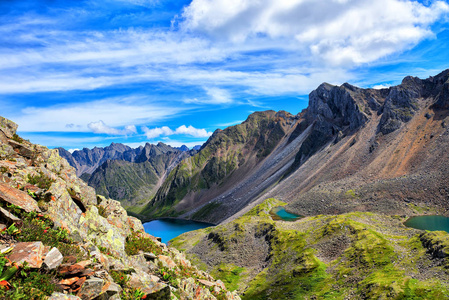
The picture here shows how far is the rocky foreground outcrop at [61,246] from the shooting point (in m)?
11.0

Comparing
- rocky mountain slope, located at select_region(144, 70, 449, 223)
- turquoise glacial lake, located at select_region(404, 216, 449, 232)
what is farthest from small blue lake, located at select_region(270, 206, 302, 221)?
turquoise glacial lake, located at select_region(404, 216, 449, 232)

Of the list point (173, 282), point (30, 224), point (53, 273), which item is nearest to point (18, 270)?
point (53, 273)

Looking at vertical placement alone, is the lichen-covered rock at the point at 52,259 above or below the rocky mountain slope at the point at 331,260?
above

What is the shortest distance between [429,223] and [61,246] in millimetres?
97676

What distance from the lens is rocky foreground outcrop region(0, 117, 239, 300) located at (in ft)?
36.1

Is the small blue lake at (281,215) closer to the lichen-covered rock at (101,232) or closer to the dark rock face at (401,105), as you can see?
the dark rock face at (401,105)

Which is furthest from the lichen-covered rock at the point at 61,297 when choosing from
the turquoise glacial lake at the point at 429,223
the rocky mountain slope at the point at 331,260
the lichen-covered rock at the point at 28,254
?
the turquoise glacial lake at the point at 429,223

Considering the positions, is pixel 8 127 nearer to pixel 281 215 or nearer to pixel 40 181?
pixel 40 181

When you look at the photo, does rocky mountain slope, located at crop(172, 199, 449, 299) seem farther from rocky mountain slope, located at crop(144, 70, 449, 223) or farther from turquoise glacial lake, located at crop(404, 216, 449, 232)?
rocky mountain slope, located at crop(144, 70, 449, 223)

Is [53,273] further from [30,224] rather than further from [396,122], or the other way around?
[396,122]

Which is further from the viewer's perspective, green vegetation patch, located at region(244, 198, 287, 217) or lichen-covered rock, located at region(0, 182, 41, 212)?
green vegetation patch, located at region(244, 198, 287, 217)

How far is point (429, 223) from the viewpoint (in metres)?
75.1

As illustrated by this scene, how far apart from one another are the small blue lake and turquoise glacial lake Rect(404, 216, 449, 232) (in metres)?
40.7

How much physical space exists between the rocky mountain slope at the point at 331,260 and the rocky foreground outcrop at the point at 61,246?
24.5m
